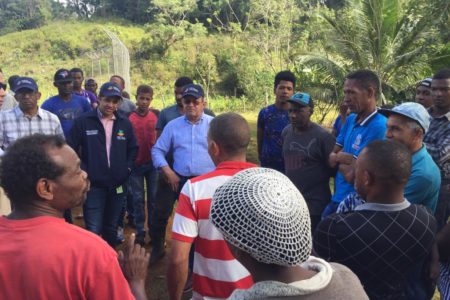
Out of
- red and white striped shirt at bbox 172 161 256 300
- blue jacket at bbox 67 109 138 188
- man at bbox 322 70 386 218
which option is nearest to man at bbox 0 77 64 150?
blue jacket at bbox 67 109 138 188

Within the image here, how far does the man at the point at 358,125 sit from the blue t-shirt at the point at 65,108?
143 inches

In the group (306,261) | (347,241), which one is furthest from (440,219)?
(306,261)

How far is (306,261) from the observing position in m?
1.21

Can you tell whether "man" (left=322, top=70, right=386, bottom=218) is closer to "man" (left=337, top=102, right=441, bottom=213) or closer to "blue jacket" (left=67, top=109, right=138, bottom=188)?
"man" (left=337, top=102, right=441, bottom=213)

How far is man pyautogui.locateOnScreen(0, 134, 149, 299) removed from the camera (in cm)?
143

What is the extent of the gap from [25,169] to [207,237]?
3.18 feet

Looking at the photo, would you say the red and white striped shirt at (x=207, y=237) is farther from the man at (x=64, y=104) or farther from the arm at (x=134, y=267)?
the man at (x=64, y=104)

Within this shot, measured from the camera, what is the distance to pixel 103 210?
13.4 ft

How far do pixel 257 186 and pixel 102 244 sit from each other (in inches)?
29.7

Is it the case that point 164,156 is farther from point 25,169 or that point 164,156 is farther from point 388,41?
point 388,41

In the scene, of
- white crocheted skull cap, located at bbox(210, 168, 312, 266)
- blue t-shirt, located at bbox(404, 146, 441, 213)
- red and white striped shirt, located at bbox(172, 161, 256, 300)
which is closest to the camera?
white crocheted skull cap, located at bbox(210, 168, 312, 266)

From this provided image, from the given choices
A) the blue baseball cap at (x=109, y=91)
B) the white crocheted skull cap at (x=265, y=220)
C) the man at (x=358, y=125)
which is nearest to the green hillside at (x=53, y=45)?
the blue baseball cap at (x=109, y=91)

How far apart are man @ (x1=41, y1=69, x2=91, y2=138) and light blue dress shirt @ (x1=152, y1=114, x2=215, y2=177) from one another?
6.38 feet

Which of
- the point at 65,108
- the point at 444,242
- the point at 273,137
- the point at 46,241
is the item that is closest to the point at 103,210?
the point at 65,108
